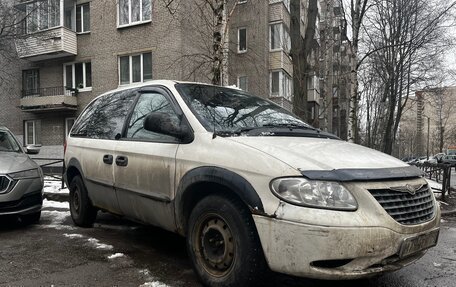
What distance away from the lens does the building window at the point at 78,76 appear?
21.1 m

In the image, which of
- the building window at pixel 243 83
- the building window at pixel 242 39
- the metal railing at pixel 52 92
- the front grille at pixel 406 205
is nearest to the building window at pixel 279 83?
the building window at pixel 243 83

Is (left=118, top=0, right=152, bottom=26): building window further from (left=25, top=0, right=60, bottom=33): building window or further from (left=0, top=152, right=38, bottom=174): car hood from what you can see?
(left=0, top=152, right=38, bottom=174): car hood

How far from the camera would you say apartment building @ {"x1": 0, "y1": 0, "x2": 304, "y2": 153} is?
18344 millimetres

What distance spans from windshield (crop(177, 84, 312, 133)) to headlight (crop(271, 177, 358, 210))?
96cm

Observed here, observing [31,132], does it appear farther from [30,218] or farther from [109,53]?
[30,218]

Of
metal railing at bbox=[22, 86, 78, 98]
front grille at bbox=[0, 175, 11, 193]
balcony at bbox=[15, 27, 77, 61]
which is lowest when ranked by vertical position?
front grille at bbox=[0, 175, 11, 193]

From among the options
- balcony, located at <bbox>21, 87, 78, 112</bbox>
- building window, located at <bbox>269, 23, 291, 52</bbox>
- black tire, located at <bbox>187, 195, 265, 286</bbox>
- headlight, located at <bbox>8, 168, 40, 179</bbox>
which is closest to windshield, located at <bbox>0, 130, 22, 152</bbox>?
headlight, located at <bbox>8, 168, 40, 179</bbox>

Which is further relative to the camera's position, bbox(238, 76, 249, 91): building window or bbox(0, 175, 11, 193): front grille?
bbox(238, 76, 249, 91): building window

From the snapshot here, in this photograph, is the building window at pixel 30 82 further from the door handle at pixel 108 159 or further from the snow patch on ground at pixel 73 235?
the door handle at pixel 108 159

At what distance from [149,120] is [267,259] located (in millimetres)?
1674

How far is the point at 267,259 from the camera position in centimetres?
288

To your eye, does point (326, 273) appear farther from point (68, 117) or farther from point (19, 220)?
point (68, 117)

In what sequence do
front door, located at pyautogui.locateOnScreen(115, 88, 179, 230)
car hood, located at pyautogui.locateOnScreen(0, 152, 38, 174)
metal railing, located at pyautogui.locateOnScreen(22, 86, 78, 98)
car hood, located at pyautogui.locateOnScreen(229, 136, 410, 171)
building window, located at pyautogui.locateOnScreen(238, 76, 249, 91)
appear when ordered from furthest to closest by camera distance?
building window, located at pyautogui.locateOnScreen(238, 76, 249, 91), metal railing, located at pyautogui.locateOnScreen(22, 86, 78, 98), car hood, located at pyautogui.locateOnScreen(0, 152, 38, 174), front door, located at pyautogui.locateOnScreen(115, 88, 179, 230), car hood, located at pyautogui.locateOnScreen(229, 136, 410, 171)

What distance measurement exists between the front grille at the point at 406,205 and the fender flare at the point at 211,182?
854 millimetres
